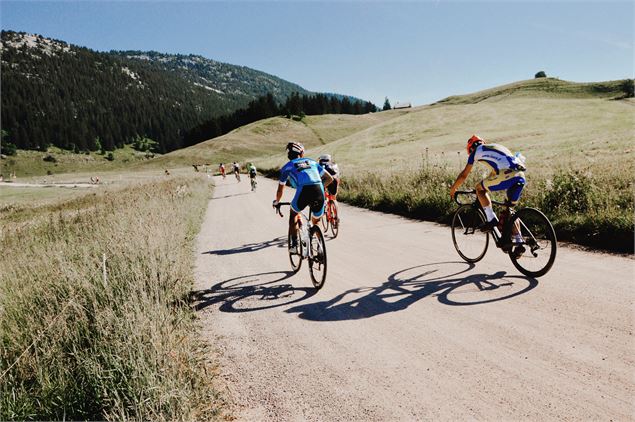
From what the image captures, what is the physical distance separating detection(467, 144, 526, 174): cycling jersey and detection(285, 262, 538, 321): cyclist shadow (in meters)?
1.81

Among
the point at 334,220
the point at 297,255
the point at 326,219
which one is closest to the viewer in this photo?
the point at 297,255

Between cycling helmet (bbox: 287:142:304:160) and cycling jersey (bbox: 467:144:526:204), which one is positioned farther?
cycling helmet (bbox: 287:142:304:160)

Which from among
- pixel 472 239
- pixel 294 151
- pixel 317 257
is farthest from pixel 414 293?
pixel 294 151

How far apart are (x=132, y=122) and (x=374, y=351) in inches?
8920

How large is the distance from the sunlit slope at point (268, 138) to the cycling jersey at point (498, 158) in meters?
89.2

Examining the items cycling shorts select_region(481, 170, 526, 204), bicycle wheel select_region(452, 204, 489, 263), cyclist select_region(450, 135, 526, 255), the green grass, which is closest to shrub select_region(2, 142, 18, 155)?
the green grass

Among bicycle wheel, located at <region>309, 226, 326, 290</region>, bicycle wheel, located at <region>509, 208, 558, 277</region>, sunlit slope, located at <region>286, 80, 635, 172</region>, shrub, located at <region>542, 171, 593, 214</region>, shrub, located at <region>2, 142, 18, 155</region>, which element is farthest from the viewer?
shrub, located at <region>2, 142, 18, 155</region>

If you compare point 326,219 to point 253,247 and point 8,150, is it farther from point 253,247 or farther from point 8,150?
point 8,150

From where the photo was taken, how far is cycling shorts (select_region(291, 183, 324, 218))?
6684mm

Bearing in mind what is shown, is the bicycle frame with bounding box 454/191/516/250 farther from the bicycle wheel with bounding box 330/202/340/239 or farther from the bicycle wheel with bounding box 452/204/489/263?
the bicycle wheel with bounding box 330/202/340/239

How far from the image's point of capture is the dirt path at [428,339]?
316cm

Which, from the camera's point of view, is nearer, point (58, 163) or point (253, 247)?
point (253, 247)

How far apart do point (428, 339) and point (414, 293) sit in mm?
1429

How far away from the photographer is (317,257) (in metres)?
6.40
